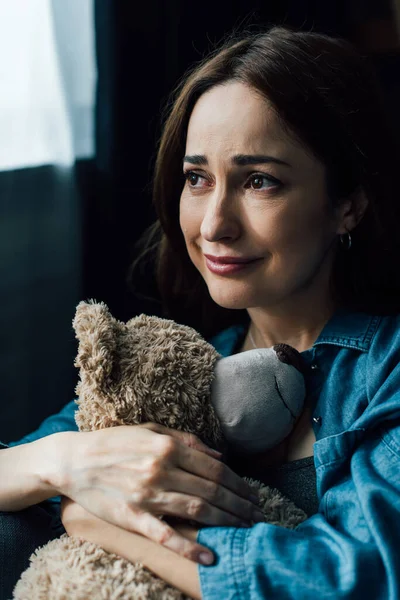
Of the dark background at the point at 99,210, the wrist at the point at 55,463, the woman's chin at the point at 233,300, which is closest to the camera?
the wrist at the point at 55,463

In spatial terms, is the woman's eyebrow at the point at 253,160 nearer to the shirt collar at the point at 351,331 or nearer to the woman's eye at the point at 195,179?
the woman's eye at the point at 195,179

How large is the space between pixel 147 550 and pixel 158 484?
3.6 inches

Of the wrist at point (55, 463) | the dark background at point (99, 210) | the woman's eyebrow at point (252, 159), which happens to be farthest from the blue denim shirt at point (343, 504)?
the dark background at point (99, 210)

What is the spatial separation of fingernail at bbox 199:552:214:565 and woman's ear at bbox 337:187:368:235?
0.68m

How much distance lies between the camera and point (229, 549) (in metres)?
0.94

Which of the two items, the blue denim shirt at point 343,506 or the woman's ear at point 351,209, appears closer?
the blue denim shirt at point 343,506

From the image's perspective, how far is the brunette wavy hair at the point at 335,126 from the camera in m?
1.23

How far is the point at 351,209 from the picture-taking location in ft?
4.38

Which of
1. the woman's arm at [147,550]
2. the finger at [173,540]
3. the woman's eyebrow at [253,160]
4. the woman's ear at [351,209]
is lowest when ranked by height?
the woman's arm at [147,550]

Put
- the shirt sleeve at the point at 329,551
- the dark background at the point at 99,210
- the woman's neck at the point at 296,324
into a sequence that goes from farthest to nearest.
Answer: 1. the dark background at the point at 99,210
2. the woman's neck at the point at 296,324
3. the shirt sleeve at the point at 329,551

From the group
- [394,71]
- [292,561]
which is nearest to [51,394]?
[292,561]

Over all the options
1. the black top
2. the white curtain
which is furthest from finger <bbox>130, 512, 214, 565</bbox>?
the white curtain

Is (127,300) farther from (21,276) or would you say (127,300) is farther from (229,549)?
(229,549)

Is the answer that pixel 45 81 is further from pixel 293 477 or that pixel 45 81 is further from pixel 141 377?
pixel 293 477
